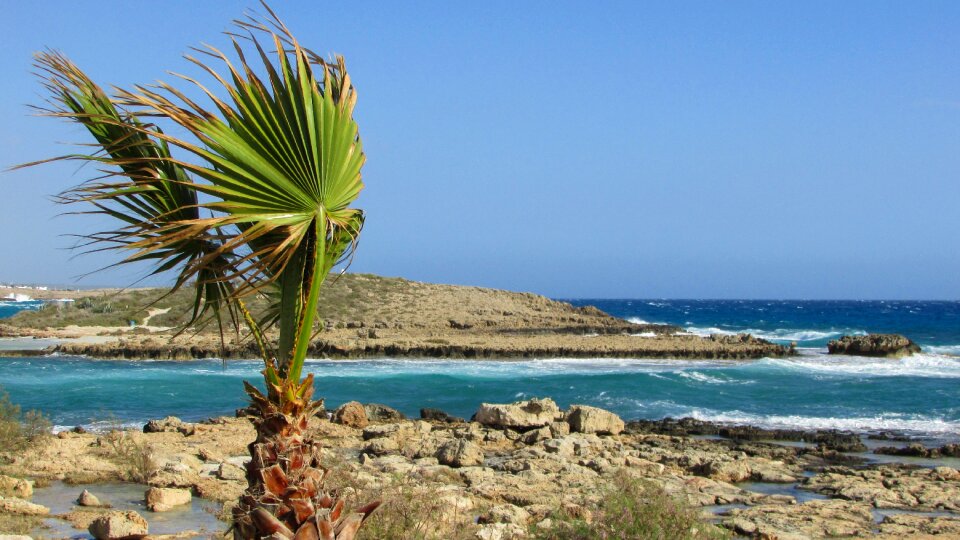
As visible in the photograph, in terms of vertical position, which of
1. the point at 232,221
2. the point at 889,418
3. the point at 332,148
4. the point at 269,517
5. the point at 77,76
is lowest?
the point at 889,418

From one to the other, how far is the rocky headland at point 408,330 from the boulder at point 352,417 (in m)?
12.2

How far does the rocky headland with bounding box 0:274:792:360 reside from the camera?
36.9 m

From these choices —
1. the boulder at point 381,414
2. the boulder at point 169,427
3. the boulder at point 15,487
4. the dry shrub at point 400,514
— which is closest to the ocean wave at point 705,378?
the boulder at point 381,414

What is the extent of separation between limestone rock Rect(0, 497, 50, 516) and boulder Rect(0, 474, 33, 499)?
73 cm

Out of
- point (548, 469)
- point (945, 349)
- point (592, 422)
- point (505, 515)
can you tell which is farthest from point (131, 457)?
point (945, 349)

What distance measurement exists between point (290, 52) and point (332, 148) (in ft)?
2.02

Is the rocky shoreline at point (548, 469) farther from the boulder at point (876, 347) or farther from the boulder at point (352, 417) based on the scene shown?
the boulder at point (876, 347)

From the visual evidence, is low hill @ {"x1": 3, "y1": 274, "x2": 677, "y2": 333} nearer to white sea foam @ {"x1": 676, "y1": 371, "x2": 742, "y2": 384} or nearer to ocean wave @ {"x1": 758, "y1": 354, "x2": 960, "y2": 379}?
ocean wave @ {"x1": 758, "y1": 354, "x2": 960, "y2": 379}

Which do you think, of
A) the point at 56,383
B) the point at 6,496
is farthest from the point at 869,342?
the point at 6,496

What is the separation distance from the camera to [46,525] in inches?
344

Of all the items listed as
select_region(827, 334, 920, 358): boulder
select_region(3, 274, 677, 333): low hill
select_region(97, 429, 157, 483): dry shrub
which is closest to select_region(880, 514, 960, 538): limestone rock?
select_region(97, 429, 157, 483): dry shrub

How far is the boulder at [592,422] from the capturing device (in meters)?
17.0

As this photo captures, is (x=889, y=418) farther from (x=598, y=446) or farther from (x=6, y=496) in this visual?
(x=6, y=496)

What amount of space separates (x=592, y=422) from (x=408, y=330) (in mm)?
29143
